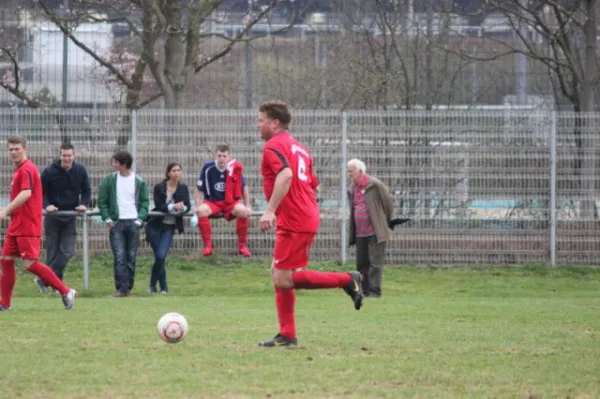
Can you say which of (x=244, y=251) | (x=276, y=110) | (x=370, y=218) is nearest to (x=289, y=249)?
(x=276, y=110)

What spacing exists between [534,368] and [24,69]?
2149 centimetres

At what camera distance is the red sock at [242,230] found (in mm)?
19094

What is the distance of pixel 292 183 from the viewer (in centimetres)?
941

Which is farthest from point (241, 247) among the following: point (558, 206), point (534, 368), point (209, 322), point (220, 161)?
point (534, 368)

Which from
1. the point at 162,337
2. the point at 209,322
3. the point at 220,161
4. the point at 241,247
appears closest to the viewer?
the point at 162,337

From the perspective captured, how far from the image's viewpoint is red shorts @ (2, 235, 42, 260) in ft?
43.2

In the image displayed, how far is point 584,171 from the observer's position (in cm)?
2066

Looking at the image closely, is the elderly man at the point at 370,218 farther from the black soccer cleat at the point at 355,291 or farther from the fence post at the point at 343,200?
the black soccer cleat at the point at 355,291

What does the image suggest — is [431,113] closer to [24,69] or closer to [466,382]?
[24,69]

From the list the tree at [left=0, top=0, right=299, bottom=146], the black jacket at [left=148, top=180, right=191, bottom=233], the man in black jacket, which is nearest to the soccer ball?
the man in black jacket

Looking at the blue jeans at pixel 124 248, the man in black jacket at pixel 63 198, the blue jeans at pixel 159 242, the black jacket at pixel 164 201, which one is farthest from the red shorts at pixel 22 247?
the black jacket at pixel 164 201

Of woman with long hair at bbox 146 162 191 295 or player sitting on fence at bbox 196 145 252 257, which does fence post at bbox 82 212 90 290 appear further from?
player sitting on fence at bbox 196 145 252 257

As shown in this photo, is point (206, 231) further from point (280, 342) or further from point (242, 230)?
point (280, 342)

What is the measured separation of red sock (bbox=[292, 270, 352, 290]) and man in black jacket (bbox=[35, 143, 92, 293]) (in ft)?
24.4
